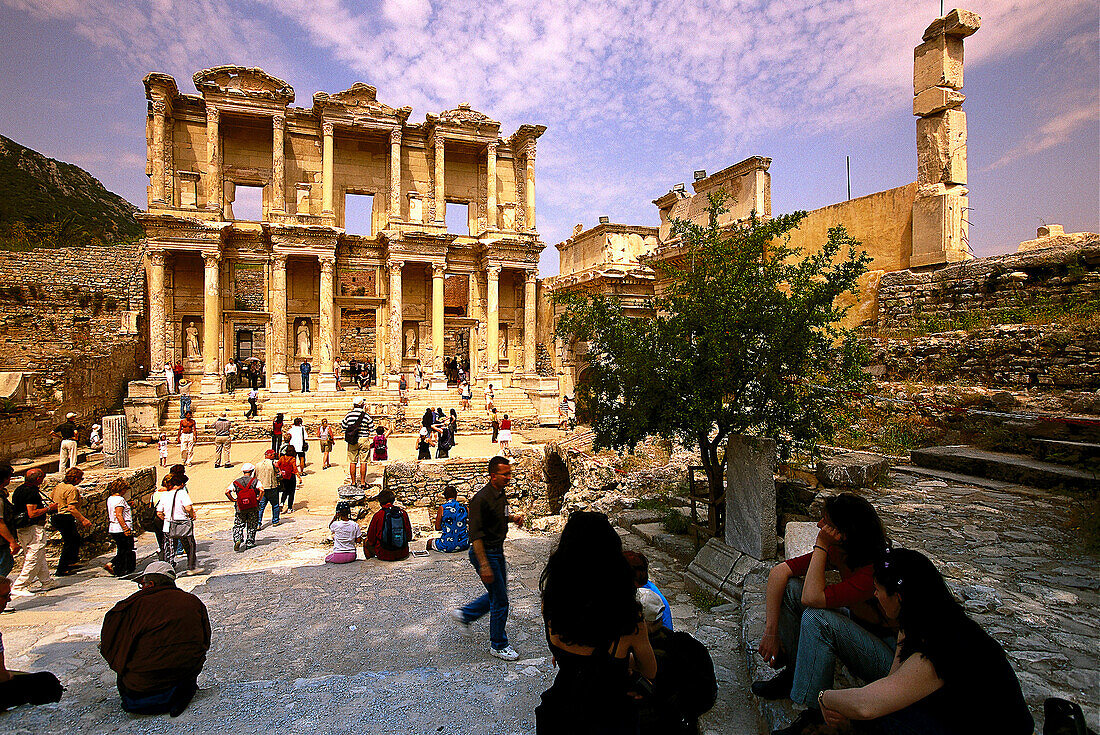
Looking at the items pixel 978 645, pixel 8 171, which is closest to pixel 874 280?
pixel 978 645

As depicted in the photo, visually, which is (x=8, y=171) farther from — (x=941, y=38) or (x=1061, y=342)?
(x=1061, y=342)

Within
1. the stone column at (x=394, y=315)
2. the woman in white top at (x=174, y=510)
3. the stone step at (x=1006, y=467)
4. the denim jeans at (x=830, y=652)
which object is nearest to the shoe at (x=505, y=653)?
the denim jeans at (x=830, y=652)

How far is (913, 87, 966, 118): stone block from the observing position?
13.4 meters

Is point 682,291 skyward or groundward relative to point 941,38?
groundward

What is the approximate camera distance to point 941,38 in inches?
526

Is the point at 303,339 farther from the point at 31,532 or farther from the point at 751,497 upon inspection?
the point at 751,497

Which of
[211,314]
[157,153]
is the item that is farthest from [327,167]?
[211,314]

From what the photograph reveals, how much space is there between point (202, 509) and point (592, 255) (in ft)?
62.9

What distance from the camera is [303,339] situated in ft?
79.4

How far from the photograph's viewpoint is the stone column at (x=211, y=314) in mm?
20922

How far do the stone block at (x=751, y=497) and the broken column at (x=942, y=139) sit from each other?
11423 millimetres

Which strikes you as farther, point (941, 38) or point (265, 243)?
point (265, 243)

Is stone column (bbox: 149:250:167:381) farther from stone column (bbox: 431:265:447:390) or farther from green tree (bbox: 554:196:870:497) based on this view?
green tree (bbox: 554:196:870:497)

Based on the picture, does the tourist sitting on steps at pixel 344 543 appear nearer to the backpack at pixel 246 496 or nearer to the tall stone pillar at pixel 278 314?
the backpack at pixel 246 496
